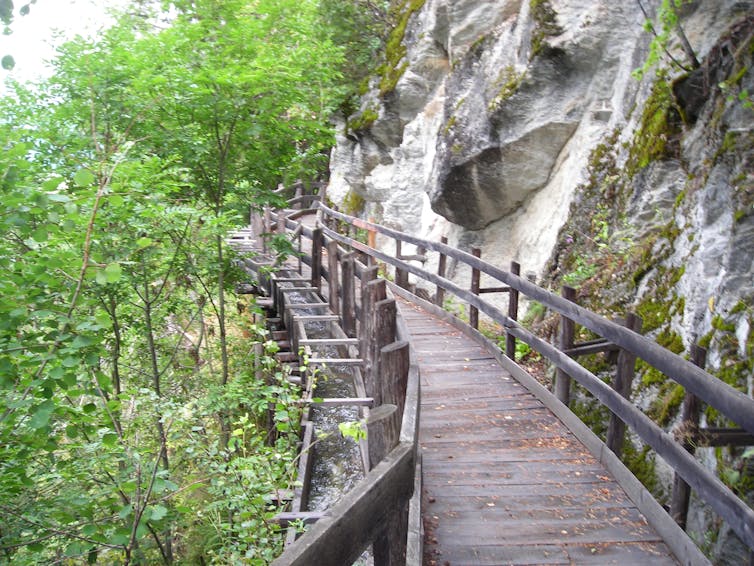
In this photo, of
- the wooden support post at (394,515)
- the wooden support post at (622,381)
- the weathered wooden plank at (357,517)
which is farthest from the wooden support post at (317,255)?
the weathered wooden plank at (357,517)

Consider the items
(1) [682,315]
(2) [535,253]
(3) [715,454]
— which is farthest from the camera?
(2) [535,253]

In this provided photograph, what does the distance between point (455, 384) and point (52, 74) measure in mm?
6637

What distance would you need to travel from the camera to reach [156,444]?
331 inches

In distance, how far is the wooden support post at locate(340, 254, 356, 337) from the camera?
742cm

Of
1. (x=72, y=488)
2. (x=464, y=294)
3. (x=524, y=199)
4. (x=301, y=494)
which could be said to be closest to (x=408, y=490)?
(x=72, y=488)

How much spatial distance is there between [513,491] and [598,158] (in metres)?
6.00

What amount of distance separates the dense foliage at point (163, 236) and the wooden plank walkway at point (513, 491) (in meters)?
1.40

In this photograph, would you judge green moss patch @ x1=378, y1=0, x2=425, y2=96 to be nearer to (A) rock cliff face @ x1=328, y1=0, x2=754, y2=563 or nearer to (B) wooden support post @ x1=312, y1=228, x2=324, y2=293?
(A) rock cliff face @ x1=328, y1=0, x2=754, y2=563

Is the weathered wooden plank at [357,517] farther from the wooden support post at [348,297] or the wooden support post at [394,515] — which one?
the wooden support post at [348,297]

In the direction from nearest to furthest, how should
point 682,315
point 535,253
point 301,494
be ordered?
point 682,315, point 301,494, point 535,253

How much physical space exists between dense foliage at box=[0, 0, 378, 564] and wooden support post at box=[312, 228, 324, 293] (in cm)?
115

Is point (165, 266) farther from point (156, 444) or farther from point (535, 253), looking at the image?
point (535, 253)

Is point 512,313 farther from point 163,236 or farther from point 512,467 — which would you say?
point 163,236

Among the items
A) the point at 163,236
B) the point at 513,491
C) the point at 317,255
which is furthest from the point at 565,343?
the point at 317,255
